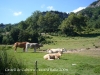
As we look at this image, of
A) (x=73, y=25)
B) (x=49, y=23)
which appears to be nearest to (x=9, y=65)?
(x=73, y=25)

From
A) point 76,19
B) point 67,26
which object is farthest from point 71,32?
point 76,19

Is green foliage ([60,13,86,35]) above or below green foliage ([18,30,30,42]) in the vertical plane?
above

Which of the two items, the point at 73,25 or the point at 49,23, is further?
the point at 49,23

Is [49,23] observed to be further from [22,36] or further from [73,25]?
[22,36]

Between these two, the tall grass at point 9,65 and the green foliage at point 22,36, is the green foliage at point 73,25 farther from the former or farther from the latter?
the tall grass at point 9,65

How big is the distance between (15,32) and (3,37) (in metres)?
4.29

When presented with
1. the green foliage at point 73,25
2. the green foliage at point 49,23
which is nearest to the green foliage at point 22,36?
the green foliage at point 73,25

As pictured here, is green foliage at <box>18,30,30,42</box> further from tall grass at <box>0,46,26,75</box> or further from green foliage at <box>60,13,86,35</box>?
tall grass at <box>0,46,26,75</box>

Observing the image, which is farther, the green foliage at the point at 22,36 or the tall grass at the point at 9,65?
the green foliage at the point at 22,36

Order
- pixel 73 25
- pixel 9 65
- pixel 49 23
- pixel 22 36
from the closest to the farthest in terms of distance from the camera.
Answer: pixel 9 65, pixel 22 36, pixel 73 25, pixel 49 23

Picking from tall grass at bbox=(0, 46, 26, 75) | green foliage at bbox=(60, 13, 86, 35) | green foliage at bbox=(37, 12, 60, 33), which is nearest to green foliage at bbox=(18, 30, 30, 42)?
green foliage at bbox=(60, 13, 86, 35)

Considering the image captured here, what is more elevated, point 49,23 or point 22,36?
point 49,23

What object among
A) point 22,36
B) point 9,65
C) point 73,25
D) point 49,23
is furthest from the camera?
point 49,23

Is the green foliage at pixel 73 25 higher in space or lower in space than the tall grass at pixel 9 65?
higher
